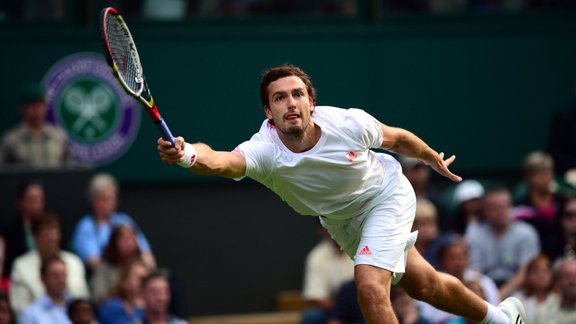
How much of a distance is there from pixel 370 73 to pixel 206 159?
6.07 meters

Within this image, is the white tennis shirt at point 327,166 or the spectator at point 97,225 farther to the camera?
the spectator at point 97,225

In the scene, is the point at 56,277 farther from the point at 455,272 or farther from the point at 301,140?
the point at 301,140

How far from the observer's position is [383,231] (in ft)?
25.4

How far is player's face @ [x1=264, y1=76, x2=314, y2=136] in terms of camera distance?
294 inches

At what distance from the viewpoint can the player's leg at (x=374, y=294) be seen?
24.3ft

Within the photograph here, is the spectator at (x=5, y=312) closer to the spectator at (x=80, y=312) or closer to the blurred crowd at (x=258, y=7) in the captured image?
→ the spectator at (x=80, y=312)

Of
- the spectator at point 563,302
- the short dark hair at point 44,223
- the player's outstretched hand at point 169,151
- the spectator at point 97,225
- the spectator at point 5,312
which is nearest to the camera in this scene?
the player's outstretched hand at point 169,151

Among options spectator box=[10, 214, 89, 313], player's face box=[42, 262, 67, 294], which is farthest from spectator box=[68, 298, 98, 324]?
spectator box=[10, 214, 89, 313]

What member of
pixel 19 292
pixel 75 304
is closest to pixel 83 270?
pixel 19 292

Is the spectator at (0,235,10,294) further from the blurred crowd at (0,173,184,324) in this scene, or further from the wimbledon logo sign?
the wimbledon logo sign

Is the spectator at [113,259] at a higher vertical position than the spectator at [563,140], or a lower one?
lower

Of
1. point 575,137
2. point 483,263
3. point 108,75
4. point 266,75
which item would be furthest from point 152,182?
point 266,75

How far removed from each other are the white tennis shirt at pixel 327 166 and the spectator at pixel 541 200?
413 centimetres

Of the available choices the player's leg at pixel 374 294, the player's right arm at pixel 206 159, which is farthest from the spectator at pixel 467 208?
the player's right arm at pixel 206 159
